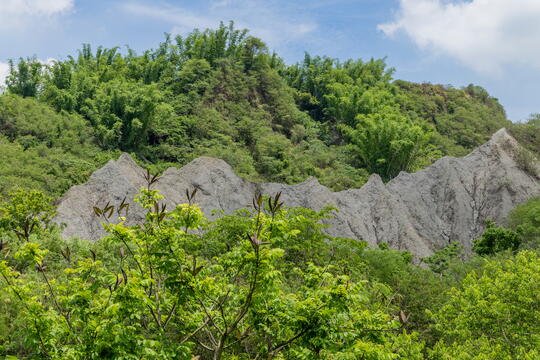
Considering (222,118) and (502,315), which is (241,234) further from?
(222,118)

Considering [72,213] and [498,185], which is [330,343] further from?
[498,185]

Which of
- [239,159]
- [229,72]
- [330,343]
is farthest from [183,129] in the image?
[330,343]

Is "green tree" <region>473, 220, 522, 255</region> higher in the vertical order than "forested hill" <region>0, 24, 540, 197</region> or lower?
lower

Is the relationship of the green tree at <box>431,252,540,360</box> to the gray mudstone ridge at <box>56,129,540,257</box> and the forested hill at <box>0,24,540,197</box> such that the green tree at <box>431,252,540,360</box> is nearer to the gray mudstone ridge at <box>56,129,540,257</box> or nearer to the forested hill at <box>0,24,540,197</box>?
the gray mudstone ridge at <box>56,129,540,257</box>

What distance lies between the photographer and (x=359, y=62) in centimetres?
5219

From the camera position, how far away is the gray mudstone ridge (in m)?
23.5

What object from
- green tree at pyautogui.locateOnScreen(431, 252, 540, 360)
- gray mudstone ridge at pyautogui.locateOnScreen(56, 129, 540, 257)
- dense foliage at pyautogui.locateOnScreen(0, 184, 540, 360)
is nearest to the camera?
dense foliage at pyautogui.locateOnScreen(0, 184, 540, 360)

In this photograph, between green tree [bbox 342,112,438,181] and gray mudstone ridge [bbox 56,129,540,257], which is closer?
gray mudstone ridge [bbox 56,129,540,257]

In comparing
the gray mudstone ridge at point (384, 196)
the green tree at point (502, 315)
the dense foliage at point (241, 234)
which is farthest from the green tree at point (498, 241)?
the green tree at point (502, 315)

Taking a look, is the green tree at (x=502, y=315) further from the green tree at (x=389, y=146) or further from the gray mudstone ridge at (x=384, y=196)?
the green tree at (x=389, y=146)

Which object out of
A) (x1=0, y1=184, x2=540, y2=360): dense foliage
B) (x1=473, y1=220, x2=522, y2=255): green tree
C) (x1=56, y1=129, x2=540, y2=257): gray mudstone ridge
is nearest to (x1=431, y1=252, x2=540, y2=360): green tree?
(x1=0, y1=184, x2=540, y2=360): dense foliage

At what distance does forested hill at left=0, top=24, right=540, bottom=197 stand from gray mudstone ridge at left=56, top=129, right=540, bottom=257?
3.28 meters

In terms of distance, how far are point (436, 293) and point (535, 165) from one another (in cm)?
2208

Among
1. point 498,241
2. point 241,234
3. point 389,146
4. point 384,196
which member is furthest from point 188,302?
point 389,146
